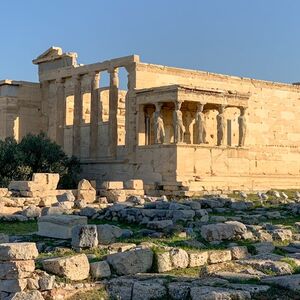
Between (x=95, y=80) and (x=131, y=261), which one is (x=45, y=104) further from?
(x=131, y=261)

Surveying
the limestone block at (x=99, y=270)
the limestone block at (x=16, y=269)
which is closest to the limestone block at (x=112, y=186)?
the limestone block at (x=99, y=270)

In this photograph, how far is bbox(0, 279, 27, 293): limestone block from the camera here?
7020mm

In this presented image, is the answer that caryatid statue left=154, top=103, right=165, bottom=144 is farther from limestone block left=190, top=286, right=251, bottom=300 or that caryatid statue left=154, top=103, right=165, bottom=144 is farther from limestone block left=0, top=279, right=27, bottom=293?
limestone block left=190, top=286, right=251, bottom=300

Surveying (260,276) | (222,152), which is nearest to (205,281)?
(260,276)

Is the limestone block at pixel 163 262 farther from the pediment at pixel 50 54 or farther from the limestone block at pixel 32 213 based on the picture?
the pediment at pixel 50 54

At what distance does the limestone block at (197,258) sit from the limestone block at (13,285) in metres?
2.37

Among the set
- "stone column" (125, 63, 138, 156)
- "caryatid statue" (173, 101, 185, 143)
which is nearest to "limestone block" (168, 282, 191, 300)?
"caryatid statue" (173, 101, 185, 143)

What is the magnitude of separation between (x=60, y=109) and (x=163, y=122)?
558 cm

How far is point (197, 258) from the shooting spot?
8578 mm

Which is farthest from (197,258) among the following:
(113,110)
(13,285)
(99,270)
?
(113,110)

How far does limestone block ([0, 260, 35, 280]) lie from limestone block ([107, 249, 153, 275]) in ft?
3.63

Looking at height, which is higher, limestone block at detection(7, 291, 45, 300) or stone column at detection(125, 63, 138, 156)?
stone column at detection(125, 63, 138, 156)

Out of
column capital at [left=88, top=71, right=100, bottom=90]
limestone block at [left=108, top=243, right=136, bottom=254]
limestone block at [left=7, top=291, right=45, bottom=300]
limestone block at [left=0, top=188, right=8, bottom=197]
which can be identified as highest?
column capital at [left=88, top=71, right=100, bottom=90]

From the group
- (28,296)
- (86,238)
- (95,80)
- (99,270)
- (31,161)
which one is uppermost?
(95,80)
